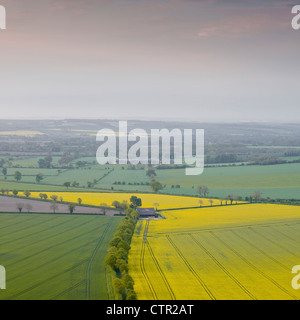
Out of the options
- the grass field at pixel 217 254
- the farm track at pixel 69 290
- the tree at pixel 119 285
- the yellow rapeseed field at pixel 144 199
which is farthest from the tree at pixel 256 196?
the tree at pixel 119 285

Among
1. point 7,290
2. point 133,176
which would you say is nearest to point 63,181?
point 133,176

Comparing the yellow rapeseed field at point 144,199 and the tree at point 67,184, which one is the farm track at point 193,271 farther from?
the tree at point 67,184

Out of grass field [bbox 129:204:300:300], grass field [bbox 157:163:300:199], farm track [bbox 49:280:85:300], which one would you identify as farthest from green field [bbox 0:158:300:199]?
farm track [bbox 49:280:85:300]

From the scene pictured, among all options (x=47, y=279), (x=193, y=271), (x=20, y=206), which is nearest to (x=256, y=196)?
(x=20, y=206)

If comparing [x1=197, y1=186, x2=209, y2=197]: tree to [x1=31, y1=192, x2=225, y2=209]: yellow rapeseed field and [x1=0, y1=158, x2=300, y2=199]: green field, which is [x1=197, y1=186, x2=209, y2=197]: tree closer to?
[x1=0, y1=158, x2=300, y2=199]: green field

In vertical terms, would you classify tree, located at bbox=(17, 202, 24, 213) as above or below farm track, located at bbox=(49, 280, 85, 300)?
above

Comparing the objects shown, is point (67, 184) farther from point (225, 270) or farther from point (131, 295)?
point (131, 295)
